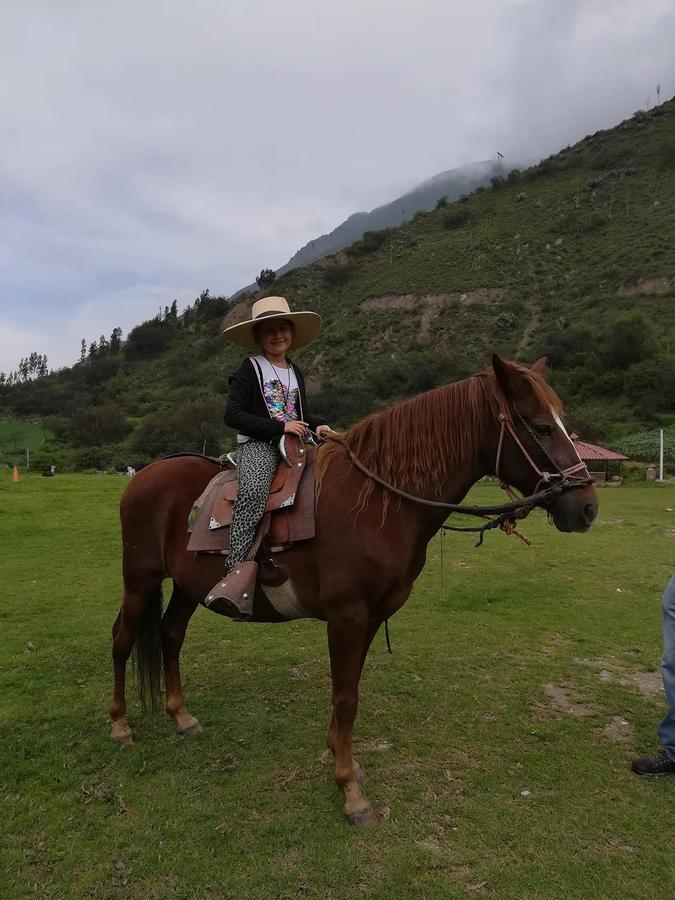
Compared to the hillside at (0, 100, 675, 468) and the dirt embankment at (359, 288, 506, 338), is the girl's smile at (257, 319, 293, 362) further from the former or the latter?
the dirt embankment at (359, 288, 506, 338)

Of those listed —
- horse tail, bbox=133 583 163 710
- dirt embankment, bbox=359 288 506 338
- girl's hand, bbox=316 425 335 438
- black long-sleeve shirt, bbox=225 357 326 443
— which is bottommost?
horse tail, bbox=133 583 163 710

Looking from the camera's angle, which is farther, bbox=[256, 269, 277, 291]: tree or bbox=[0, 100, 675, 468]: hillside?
bbox=[256, 269, 277, 291]: tree

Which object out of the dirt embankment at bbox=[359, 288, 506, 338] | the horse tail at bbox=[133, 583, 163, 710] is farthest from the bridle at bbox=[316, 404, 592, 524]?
the dirt embankment at bbox=[359, 288, 506, 338]

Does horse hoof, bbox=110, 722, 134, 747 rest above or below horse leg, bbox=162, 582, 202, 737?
below

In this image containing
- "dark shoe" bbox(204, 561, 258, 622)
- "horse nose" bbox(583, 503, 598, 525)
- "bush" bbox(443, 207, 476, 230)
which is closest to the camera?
"horse nose" bbox(583, 503, 598, 525)

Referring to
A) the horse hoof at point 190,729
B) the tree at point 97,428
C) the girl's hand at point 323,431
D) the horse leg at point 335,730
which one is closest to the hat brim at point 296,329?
the girl's hand at point 323,431

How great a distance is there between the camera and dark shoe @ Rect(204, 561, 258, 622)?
3260 millimetres

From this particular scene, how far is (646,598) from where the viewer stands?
25.3 ft

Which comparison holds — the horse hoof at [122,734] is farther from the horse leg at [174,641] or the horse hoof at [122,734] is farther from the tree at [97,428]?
the tree at [97,428]

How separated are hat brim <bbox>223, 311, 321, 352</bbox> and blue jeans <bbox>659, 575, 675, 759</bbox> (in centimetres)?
319

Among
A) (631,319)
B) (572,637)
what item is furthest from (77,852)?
(631,319)

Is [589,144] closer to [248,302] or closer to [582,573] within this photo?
[248,302]

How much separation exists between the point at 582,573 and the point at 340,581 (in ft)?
23.9

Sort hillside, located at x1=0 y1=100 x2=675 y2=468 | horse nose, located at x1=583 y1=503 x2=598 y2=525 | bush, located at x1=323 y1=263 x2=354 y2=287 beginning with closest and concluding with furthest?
horse nose, located at x1=583 y1=503 x2=598 y2=525 → hillside, located at x1=0 y1=100 x2=675 y2=468 → bush, located at x1=323 y1=263 x2=354 y2=287
